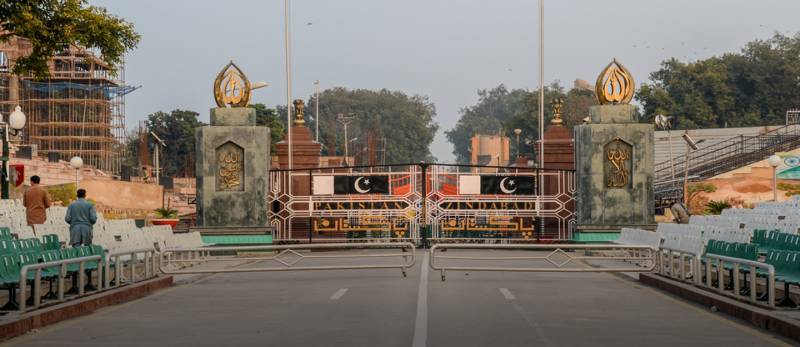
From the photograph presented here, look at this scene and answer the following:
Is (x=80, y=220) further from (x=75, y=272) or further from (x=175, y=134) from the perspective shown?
(x=175, y=134)

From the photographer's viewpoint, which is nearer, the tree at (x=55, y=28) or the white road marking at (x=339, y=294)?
the white road marking at (x=339, y=294)

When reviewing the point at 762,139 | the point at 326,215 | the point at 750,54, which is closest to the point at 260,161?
the point at 326,215

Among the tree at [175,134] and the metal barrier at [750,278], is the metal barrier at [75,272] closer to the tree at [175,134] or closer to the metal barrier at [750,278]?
the metal barrier at [750,278]

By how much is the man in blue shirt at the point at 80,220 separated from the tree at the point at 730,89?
89162 millimetres

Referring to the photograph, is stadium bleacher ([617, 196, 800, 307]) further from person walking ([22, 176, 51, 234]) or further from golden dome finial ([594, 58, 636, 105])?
person walking ([22, 176, 51, 234])

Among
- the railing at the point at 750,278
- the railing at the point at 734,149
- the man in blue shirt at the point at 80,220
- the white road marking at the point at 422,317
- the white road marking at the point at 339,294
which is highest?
the railing at the point at 734,149

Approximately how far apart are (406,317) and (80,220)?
9244 mm

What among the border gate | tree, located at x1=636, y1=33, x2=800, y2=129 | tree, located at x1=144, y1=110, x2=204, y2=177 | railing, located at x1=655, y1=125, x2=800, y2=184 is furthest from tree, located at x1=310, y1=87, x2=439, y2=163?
the border gate

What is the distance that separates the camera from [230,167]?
121 feet

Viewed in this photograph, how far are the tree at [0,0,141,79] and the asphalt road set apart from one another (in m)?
12.6

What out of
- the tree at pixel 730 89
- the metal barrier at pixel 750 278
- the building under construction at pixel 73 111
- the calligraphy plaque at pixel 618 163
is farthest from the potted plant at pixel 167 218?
the tree at pixel 730 89

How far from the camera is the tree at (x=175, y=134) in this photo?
12300 cm

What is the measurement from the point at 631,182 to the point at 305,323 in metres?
22.3

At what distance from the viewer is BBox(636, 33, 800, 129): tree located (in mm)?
107938
